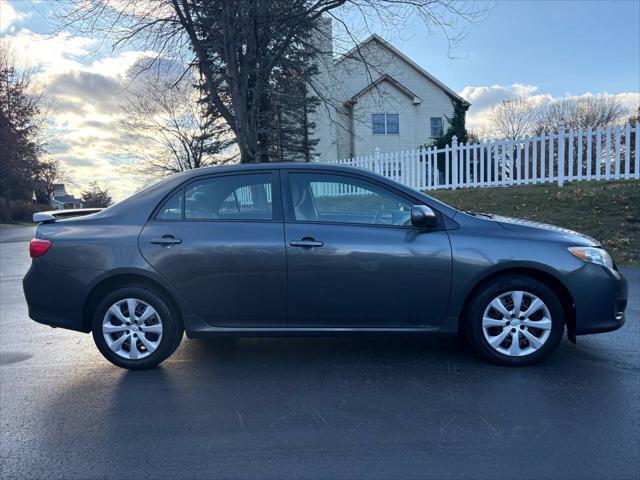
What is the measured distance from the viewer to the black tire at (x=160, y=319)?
3969 millimetres

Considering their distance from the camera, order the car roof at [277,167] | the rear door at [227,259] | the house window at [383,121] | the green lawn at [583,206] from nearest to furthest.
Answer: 1. the rear door at [227,259]
2. the car roof at [277,167]
3. the green lawn at [583,206]
4. the house window at [383,121]

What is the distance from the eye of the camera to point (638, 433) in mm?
2918

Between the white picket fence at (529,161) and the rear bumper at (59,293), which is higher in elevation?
the white picket fence at (529,161)

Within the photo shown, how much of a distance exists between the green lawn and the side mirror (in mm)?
6044

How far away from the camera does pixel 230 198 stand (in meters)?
4.11

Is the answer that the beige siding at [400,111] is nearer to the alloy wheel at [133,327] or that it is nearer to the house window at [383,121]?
the house window at [383,121]

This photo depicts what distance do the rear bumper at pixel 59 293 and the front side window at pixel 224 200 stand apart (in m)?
0.86

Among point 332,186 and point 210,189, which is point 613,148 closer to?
point 332,186

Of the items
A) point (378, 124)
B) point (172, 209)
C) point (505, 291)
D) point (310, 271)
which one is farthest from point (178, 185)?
point (378, 124)

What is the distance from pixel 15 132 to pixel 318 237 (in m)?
42.7

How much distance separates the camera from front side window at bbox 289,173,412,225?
157 inches

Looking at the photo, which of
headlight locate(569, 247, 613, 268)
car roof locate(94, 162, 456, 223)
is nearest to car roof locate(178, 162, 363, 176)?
car roof locate(94, 162, 456, 223)

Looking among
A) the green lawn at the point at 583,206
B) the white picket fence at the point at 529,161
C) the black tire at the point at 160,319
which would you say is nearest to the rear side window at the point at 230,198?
the black tire at the point at 160,319

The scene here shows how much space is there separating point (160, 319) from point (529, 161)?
12.1 metres
